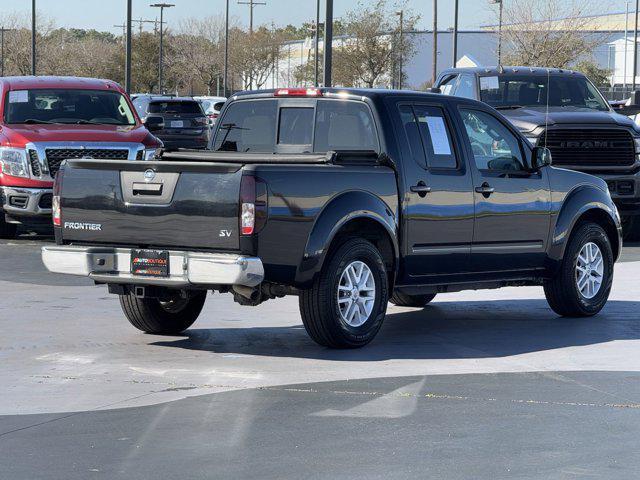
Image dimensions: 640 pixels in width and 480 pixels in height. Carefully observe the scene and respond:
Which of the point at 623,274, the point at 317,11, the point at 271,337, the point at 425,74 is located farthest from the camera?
the point at 425,74

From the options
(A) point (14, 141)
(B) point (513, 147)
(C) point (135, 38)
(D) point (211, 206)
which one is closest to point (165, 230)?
(D) point (211, 206)

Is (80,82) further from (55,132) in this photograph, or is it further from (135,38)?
(135,38)

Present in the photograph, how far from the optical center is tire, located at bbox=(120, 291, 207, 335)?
1080 centimetres

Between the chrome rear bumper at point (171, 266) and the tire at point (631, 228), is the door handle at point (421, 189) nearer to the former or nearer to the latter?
the chrome rear bumper at point (171, 266)

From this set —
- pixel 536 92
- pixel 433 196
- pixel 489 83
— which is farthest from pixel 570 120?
pixel 433 196

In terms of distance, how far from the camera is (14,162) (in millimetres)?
18266

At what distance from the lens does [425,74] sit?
108 meters

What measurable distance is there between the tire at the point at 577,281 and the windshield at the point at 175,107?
97.3 feet

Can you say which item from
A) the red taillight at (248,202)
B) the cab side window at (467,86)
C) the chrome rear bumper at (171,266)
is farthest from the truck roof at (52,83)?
the red taillight at (248,202)

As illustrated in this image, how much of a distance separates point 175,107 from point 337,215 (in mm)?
31871

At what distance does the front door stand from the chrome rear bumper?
8.34 ft

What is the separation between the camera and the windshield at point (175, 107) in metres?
40.9

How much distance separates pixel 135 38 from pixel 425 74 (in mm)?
24662

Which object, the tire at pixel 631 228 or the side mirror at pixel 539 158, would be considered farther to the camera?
the tire at pixel 631 228
